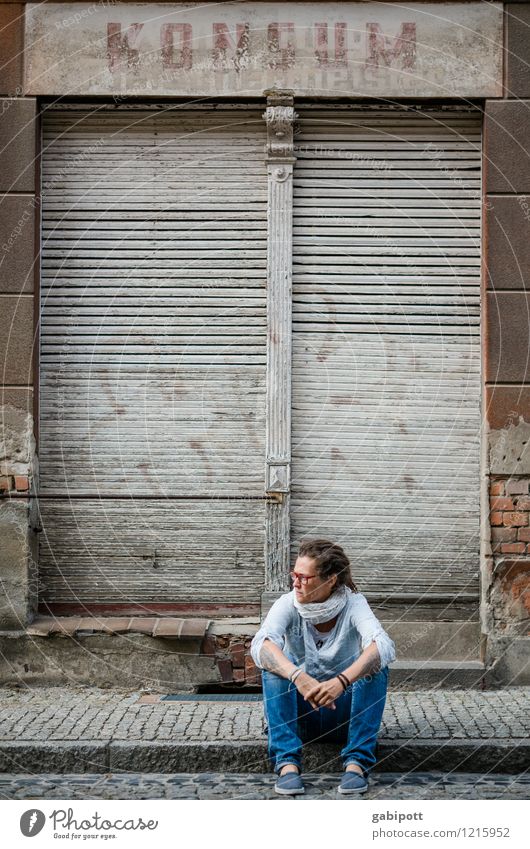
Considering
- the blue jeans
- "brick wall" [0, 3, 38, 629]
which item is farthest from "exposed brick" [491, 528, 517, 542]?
"brick wall" [0, 3, 38, 629]

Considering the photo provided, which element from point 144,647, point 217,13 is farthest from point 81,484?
point 217,13

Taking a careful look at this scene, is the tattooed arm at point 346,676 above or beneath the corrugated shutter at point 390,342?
beneath

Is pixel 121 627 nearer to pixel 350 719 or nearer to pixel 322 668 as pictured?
pixel 322 668

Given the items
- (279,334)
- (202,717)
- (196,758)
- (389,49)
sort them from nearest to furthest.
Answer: (196,758)
(202,717)
(389,49)
(279,334)

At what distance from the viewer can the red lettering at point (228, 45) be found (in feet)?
25.6

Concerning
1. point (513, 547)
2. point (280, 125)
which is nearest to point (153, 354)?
point (280, 125)

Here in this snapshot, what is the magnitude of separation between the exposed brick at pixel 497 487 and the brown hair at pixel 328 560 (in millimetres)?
Result: 2284

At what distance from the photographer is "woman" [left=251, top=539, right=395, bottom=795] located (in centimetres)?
533

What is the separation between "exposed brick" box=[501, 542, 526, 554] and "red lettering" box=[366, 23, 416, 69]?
134 inches

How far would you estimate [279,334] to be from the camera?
7.90 meters

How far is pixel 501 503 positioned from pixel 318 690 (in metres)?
2.87

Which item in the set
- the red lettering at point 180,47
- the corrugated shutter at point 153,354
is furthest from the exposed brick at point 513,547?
the red lettering at point 180,47

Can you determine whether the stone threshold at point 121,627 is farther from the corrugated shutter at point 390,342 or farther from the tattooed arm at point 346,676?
the tattooed arm at point 346,676

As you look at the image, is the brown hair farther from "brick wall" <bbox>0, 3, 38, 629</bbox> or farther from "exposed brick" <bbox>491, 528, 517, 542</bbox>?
"brick wall" <bbox>0, 3, 38, 629</bbox>
